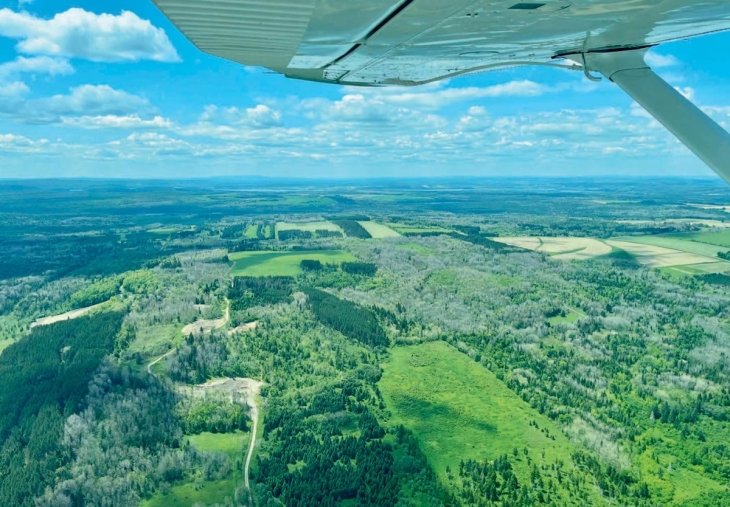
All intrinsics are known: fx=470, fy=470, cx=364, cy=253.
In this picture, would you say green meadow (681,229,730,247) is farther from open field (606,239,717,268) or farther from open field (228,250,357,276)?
open field (228,250,357,276)

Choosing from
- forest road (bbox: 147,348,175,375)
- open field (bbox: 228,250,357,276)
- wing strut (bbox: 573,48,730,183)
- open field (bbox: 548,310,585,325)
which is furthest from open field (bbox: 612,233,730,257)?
wing strut (bbox: 573,48,730,183)

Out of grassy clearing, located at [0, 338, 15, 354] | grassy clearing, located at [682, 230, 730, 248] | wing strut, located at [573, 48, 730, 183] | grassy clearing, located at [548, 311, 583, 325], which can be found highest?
wing strut, located at [573, 48, 730, 183]

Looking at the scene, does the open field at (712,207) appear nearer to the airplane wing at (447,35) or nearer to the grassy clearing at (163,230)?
the grassy clearing at (163,230)

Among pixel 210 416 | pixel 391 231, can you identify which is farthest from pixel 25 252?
pixel 210 416

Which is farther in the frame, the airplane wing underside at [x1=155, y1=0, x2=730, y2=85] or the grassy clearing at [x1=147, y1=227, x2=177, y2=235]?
the grassy clearing at [x1=147, y1=227, x2=177, y2=235]

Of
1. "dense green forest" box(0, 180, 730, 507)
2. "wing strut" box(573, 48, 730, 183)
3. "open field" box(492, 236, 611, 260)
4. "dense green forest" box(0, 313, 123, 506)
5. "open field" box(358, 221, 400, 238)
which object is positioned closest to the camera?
"wing strut" box(573, 48, 730, 183)

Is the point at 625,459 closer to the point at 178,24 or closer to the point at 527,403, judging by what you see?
the point at 527,403

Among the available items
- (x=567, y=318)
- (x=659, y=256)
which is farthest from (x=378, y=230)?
(x=567, y=318)
